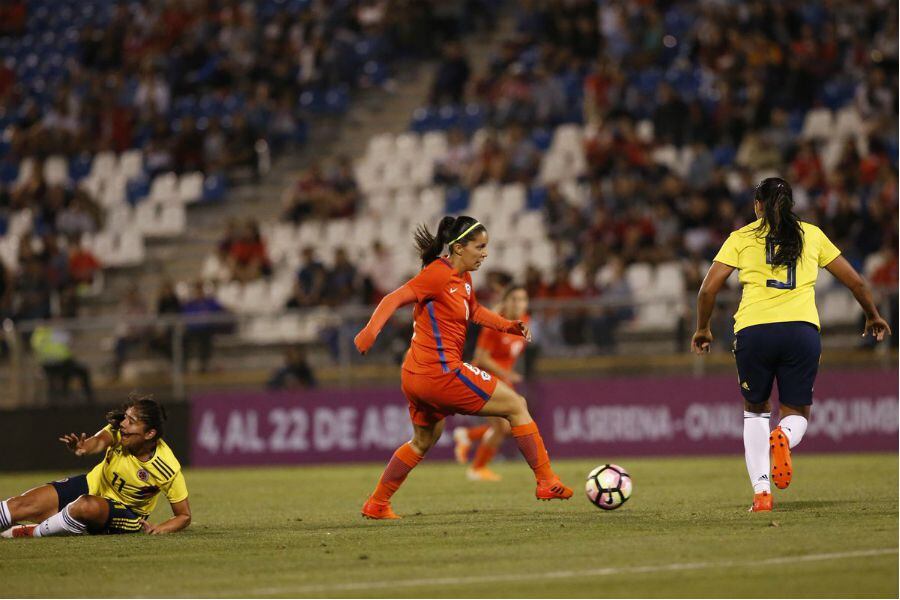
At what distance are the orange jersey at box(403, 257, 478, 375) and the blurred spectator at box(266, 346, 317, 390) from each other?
37.2 ft

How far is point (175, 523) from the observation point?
34.6ft

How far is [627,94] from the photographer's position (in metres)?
25.6

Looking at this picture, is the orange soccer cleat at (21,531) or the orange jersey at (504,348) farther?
the orange jersey at (504,348)

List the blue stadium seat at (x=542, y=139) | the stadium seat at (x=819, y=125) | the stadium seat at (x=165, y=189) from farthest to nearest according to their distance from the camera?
the stadium seat at (x=165, y=189) < the blue stadium seat at (x=542, y=139) < the stadium seat at (x=819, y=125)

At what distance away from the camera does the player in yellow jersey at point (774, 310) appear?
1034cm

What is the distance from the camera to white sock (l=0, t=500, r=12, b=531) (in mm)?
10531

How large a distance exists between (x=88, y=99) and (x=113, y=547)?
24352 mm

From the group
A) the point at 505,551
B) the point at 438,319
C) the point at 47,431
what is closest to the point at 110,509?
the point at 438,319

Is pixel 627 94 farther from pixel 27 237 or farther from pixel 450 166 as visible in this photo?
pixel 27 237

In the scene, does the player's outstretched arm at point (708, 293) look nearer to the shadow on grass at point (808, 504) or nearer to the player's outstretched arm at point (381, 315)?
the shadow on grass at point (808, 504)

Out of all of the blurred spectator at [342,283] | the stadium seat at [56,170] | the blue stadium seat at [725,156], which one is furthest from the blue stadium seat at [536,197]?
the stadium seat at [56,170]

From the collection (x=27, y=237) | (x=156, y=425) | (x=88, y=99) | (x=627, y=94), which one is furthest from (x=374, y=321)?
(x=88, y=99)

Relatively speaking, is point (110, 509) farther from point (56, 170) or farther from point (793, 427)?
point (56, 170)

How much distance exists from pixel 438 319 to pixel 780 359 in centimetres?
240
